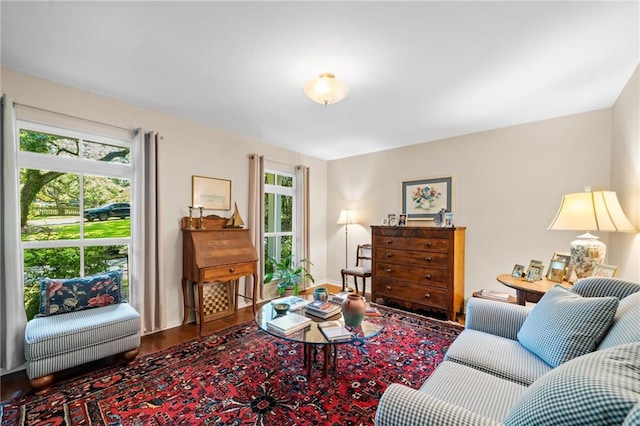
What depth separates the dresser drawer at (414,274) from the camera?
3337mm

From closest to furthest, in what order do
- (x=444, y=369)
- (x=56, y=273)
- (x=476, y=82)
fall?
1. (x=444, y=369)
2. (x=476, y=82)
3. (x=56, y=273)

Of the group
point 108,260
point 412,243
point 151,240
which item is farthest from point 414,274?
point 108,260

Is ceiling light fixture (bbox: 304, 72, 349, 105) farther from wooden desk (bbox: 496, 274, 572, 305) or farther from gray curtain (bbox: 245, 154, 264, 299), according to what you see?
wooden desk (bbox: 496, 274, 572, 305)

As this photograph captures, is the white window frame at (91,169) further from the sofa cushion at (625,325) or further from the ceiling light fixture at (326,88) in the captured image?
the sofa cushion at (625,325)

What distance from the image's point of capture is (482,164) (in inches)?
141

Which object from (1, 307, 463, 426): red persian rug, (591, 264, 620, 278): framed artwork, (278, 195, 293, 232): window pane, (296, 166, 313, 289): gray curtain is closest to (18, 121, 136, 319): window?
(1, 307, 463, 426): red persian rug

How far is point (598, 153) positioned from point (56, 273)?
5.50 meters

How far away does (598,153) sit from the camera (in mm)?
2875

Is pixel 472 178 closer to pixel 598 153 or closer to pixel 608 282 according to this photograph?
pixel 598 153

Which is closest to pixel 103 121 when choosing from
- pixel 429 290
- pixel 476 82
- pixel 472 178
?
pixel 476 82

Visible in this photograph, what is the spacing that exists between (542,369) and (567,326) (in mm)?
257

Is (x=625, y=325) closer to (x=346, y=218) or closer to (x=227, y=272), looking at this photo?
(x=227, y=272)

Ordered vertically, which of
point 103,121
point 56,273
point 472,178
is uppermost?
point 103,121

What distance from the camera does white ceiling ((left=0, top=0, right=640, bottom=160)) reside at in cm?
156
